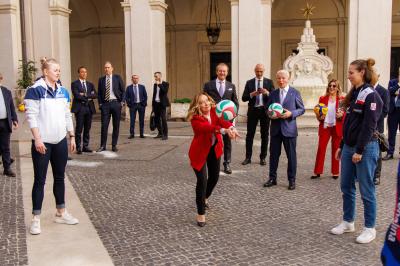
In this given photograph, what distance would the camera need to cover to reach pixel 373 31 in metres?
15.2

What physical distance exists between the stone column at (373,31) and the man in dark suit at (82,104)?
9.29 metres

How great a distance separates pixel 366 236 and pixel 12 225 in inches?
149

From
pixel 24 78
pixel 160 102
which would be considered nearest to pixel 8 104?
pixel 160 102

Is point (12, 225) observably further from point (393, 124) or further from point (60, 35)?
point (60, 35)

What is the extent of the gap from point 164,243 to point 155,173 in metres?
3.36

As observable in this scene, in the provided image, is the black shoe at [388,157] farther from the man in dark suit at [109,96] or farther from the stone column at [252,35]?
the stone column at [252,35]

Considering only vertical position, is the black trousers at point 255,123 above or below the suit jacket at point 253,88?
below

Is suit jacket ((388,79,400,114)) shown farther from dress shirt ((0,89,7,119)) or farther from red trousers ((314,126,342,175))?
dress shirt ((0,89,7,119))

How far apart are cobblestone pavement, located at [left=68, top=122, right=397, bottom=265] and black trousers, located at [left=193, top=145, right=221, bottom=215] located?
27 centimetres

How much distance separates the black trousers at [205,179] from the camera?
504cm

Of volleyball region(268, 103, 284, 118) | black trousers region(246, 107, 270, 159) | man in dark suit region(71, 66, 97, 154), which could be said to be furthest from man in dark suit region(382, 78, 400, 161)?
man in dark suit region(71, 66, 97, 154)

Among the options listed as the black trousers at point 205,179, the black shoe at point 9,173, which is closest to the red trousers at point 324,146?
the black trousers at point 205,179

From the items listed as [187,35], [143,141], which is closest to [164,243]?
[143,141]

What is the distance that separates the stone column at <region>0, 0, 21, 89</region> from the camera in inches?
670
